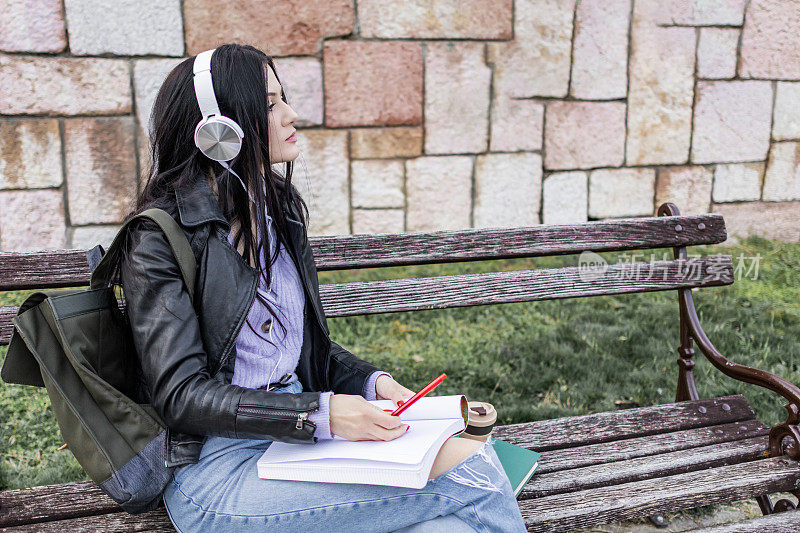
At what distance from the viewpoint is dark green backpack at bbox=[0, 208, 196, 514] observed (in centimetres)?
147

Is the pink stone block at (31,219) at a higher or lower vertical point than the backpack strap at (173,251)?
A: lower

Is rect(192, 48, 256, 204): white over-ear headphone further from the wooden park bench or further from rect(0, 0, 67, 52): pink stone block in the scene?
rect(0, 0, 67, 52): pink stone block

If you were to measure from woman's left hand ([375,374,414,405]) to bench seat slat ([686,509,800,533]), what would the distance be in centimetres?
84

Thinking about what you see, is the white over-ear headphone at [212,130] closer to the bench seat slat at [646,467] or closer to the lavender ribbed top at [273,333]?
the lavender ribbed top at [273,333]

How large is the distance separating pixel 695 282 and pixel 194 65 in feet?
6.83

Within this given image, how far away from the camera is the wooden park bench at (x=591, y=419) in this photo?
185cm

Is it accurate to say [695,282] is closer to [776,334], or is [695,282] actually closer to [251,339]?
[776,334]

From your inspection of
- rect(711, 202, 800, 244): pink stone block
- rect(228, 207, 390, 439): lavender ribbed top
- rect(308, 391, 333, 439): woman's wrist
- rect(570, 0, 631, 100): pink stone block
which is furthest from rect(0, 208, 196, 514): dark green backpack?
rect(711, 202, 800, 244): pink stone block

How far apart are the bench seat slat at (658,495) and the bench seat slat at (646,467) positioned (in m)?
0.03

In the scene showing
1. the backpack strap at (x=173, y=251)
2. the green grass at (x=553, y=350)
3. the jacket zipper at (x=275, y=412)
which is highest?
the backpack strap at (x=173, y=251)

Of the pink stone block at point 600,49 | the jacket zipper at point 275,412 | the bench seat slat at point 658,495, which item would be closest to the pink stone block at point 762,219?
the pink stone block at point 600,49

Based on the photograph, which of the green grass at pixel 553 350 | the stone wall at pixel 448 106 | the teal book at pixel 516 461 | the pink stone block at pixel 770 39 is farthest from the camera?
the pink stone block at pixel 770 39

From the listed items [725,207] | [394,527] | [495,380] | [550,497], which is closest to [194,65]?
[394,527]

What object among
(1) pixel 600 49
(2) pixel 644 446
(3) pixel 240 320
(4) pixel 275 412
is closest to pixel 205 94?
(3) pixel 240 320
